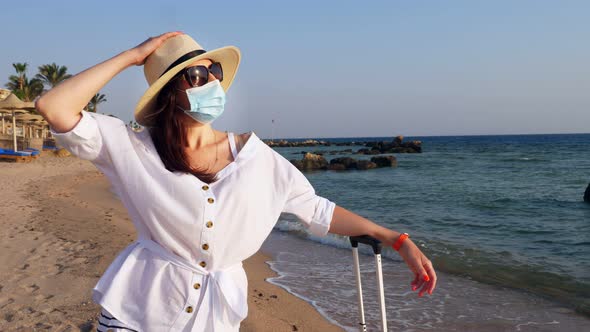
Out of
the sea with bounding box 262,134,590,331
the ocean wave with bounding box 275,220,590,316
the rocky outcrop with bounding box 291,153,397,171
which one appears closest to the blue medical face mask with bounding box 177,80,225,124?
the sea with bounding box 262,134,590,331

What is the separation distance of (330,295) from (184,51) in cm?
468

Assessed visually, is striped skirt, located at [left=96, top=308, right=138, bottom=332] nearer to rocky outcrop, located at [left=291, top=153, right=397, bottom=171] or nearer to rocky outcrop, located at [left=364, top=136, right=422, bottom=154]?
rocky outcrop, located at [left=291, top=153, right=397, bottom=171]

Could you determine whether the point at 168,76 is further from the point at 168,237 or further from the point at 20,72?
the point at 20,72

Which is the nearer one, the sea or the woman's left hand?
the woman's left hand

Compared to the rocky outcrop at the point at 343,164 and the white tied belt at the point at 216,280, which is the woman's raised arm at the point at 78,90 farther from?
the rocky outcrop at the point at 343,164

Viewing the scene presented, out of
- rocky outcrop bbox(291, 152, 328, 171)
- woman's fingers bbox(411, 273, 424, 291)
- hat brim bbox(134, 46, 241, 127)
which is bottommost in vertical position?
rocky outcrop bbox(291, 152, 328, 171)

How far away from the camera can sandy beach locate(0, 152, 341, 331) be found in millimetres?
4305

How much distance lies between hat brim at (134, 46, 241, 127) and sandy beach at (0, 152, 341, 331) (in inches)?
111

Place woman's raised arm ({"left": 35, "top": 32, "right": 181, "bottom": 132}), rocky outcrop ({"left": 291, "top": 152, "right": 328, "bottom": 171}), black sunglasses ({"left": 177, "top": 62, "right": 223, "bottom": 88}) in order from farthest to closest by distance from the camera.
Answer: rocky outcrop ({"left": 291, "top": 152, "right": 328, "bottom": 171}) → black sunglasses ({"left": 177, "top": 62, "right": 223, "bottom": 88}) → woman's raised arm ({"left": 35, "top": 32, "right": 181, "bottom": 132})

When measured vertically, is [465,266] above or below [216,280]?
below

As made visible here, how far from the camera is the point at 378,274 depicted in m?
2.17

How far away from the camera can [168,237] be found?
1.59m

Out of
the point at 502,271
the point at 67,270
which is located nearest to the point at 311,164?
the point at 502,271

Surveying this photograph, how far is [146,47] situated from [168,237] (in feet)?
2.02
